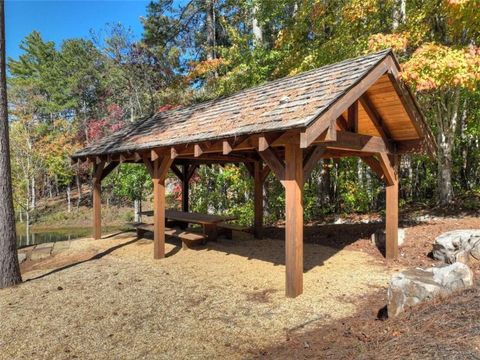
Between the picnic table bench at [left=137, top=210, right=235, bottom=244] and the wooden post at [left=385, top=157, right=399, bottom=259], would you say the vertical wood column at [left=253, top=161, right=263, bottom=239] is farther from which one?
the wooden post at [left=385, top=157, right=399, bottom=259]

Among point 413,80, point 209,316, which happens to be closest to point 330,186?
point 413,80

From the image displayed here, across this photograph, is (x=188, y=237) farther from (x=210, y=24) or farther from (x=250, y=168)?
(x=210, y=24)

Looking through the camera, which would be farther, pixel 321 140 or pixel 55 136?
pixel 55 136

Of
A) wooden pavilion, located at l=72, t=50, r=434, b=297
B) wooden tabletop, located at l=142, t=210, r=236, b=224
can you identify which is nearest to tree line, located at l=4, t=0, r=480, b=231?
wooden pavilion, located at l=72, t=50, r=434, b=297

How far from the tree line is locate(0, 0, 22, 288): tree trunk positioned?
280 inches

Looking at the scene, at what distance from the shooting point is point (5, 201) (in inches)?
226

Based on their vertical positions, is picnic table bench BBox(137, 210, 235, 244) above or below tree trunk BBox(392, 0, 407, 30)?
below

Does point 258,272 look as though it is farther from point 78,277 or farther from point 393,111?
point 393,111

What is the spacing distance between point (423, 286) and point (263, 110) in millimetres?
3457

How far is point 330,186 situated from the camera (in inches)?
548

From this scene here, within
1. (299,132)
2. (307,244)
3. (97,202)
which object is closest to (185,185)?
(97,202)

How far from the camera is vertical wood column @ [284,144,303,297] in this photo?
485 centimetres

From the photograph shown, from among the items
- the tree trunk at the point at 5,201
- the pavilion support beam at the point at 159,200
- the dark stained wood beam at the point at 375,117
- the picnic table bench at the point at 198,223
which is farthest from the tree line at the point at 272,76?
the tree trunk at the point at 5,201

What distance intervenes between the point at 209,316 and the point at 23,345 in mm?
2127
